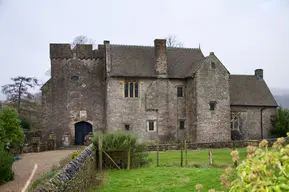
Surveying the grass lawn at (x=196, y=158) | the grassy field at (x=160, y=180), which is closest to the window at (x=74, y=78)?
the grass lawn at (x=196, y=158)

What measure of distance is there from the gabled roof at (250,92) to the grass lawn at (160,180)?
68.5ft

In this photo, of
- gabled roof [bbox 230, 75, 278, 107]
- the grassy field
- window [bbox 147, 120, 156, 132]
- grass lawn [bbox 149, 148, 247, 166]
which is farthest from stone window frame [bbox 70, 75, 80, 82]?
the grassy field

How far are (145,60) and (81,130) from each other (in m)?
9.75

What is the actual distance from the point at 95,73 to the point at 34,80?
728 inches

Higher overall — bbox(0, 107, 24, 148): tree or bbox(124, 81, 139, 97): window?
bbox(124, 81, 139, 97): window

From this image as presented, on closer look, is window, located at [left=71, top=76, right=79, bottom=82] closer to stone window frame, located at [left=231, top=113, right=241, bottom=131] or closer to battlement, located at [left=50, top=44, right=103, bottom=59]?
battlement, located at [left=50, top=44, right=103, bottom=59]

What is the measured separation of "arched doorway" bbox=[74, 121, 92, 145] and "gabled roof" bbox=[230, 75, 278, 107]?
594 inches

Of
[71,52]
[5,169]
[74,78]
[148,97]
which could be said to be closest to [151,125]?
[148,97]

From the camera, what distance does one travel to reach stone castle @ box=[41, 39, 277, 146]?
32938 mm

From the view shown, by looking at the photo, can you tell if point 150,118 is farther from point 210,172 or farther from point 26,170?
point 210,172

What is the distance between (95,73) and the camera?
1412 inches

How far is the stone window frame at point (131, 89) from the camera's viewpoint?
110ft

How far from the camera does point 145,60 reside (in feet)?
116

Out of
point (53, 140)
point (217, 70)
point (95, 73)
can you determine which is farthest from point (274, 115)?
point (53, 140)
